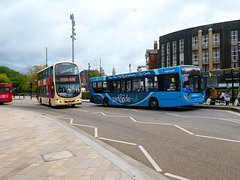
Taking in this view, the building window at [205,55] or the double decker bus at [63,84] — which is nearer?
the double decker bus at [63,84]

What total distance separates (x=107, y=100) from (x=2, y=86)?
52.8ft

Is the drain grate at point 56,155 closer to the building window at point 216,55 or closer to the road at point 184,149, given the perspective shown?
the road at point 184,149

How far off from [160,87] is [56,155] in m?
10.4

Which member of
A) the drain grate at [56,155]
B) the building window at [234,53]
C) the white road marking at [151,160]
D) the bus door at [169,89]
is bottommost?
the white road marking at [151,160]

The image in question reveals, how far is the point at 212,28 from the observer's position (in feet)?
136

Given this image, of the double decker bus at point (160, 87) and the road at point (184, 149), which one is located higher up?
the double decker bus at point (160, 87)

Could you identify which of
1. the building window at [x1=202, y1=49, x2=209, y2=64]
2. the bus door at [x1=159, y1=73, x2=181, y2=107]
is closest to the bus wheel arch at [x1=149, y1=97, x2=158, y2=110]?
the bus door at [x1=159, y1=73, x2=181, y2=107]

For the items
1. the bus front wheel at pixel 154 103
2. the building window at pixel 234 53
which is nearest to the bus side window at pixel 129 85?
the bus front wheel at pixel 154 103

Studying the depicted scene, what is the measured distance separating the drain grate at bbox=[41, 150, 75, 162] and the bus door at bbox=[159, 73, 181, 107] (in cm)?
956

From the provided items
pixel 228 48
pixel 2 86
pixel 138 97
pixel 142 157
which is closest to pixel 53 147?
pixel 142 157

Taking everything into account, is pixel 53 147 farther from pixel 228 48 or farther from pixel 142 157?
pixel 228 48

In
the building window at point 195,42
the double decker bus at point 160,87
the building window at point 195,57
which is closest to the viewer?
the double decker bus at point 160,87

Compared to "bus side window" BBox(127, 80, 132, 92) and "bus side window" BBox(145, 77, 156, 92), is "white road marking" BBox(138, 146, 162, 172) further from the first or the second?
"bus side window" BBox(127, 80, 132, 92)

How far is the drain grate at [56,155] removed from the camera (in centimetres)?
414
